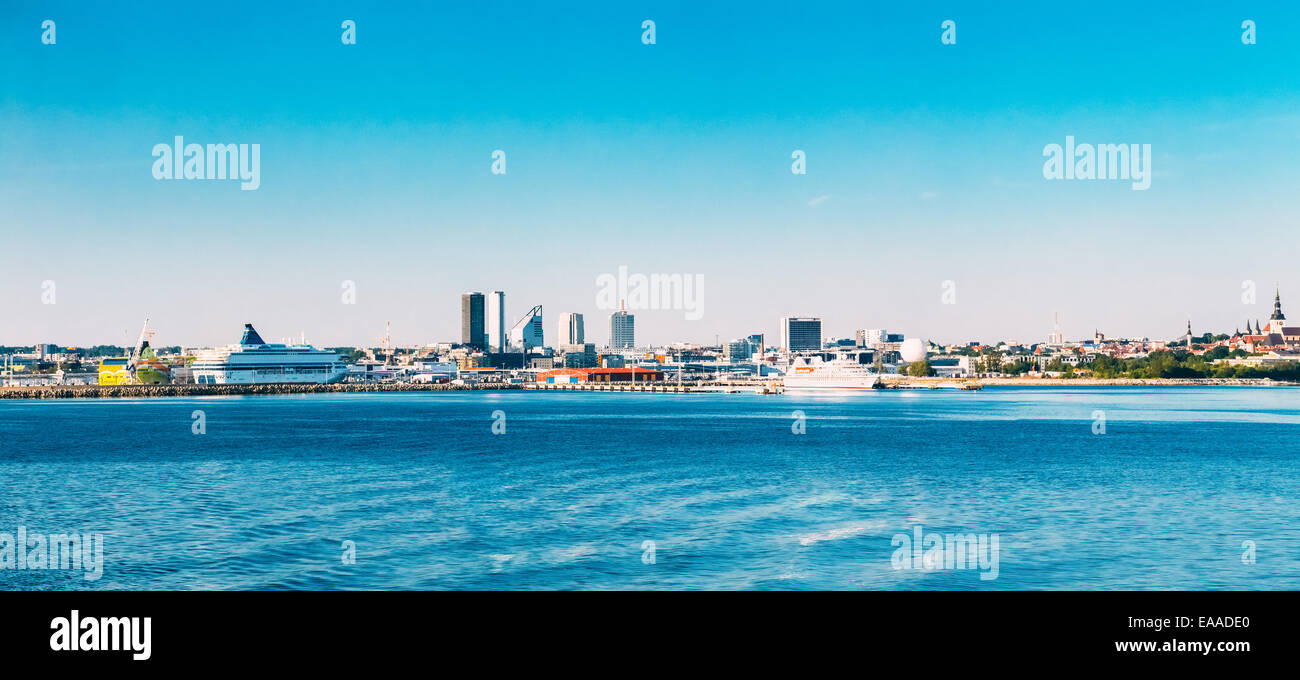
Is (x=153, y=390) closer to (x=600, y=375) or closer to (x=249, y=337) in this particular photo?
(x=249, y=337)

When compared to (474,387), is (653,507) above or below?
above

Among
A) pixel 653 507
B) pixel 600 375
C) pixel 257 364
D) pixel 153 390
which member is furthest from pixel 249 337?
pixel 653 507

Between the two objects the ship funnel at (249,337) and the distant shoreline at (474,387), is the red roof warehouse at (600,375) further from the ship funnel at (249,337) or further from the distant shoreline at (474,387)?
the ship funnel at (249,337)

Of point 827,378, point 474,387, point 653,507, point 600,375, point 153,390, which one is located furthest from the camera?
point 600,375

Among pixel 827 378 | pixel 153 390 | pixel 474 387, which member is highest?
pixel 827 378

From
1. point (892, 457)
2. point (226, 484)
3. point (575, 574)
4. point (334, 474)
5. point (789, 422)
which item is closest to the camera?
point (575, 574)
